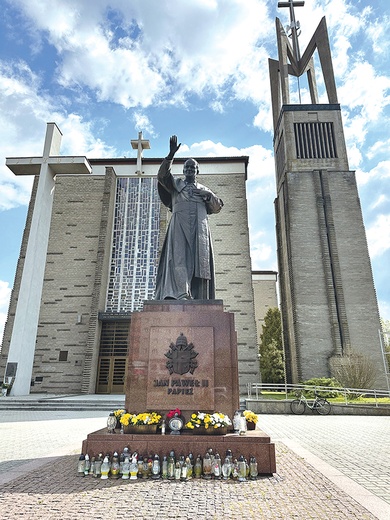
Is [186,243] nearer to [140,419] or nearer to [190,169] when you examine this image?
[190,169]

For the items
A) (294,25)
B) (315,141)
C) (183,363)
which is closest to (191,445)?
(183,363)

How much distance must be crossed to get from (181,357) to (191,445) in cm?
113

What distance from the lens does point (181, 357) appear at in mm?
4910

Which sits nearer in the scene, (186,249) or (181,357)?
(181,357)

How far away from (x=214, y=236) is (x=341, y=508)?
69.7 feet

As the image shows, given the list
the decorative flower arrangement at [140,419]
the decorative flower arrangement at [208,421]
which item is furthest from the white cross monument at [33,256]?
the decorative flower arrangement at [208,421]

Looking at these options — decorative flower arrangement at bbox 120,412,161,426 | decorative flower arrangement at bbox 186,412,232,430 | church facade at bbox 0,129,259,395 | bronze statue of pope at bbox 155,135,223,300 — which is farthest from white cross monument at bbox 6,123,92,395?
decorative flower arrangement at bbox 186,412,232,430

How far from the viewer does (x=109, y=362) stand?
21.3 metres

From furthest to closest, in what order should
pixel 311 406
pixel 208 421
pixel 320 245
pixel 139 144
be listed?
pixel 139 144, pixel 320 245, pixel 311 406, pixel 208 421

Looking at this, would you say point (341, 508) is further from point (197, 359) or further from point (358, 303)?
point (358, 303)

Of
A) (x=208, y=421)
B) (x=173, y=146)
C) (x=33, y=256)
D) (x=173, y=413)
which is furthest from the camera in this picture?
(x=33, y=256)

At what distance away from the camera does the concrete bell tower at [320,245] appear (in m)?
21.2

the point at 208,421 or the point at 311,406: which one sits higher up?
the point at 208,421

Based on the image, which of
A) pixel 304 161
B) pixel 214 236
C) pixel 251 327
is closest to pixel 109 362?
pixel 251 327
